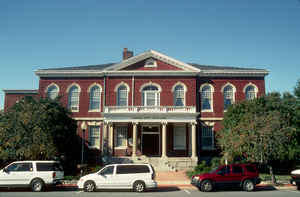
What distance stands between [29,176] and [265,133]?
50.0 ft

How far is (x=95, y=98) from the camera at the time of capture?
3016cm

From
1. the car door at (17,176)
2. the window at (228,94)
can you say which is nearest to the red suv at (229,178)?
the car door at (17,176)

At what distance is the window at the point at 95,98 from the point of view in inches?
1179

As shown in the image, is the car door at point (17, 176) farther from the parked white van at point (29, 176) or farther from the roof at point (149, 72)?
the roof at point (149, 72)

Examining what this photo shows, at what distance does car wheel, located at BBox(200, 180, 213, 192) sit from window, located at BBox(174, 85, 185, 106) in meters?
14.4

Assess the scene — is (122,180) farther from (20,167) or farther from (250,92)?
(250,92)

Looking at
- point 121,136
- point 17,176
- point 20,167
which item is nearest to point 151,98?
point 121,136

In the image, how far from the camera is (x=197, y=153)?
2850cm

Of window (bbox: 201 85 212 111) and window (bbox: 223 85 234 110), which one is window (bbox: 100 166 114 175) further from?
window (bbox: 223 85 234 110)

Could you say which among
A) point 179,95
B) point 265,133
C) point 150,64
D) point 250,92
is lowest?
point 265,133

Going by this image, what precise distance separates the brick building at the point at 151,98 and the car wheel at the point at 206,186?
1158 cm

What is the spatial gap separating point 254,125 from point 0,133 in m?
18.2

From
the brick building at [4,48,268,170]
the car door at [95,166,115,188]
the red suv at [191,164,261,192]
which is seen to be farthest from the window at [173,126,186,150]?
the car door at [95,166,115,188]

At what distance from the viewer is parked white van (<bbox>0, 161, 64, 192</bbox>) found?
15242 mm
